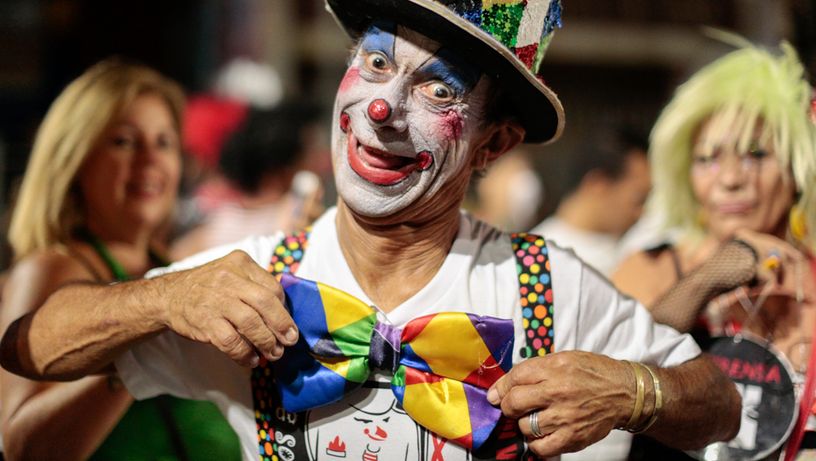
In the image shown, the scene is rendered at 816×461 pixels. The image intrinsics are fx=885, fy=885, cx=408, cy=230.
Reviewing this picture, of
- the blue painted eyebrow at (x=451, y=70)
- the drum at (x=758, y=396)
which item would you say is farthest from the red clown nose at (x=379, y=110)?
the drum at (x=758, y=396)

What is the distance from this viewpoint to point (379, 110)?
70.5 inches

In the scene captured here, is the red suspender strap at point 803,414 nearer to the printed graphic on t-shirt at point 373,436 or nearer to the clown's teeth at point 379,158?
the printed graphic on t-shirt at point 373,436

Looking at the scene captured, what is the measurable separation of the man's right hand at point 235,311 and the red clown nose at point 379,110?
1.26ft

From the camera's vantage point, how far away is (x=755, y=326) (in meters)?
2.69

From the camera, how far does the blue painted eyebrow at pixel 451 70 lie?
1.86 meters

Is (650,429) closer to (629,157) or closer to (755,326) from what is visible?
(755,326)

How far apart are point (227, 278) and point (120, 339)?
0.30 meters

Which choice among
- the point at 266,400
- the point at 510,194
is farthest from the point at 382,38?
the point at 510,194

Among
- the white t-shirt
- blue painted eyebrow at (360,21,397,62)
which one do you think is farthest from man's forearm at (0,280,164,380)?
blue painted eyebrow at (360,21,397,62)

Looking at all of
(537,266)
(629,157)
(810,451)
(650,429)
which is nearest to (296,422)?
(537,266)

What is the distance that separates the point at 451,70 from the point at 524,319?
0.57 m

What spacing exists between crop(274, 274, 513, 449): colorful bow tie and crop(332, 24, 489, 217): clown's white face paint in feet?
0.75

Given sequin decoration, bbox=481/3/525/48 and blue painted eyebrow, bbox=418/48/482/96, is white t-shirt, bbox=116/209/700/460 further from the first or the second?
sequin decoration, bbox=481/3/525/48

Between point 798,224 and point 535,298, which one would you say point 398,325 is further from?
point 798,224
